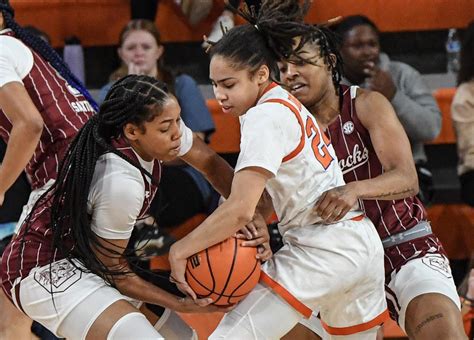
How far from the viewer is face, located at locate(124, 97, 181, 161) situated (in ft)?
10.3

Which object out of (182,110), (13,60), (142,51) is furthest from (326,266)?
(142,51)

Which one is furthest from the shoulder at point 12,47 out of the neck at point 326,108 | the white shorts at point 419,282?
the white shorts at point 419,282

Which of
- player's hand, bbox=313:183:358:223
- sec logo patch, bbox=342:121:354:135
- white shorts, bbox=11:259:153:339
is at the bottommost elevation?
white shorts, bbox=11:259:153:339

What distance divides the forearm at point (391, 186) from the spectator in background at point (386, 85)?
165 centimetres

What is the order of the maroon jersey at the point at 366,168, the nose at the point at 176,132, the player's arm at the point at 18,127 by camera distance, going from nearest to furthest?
the nose at the point at 176,132
the player's arm at the point at 18,127
the maroon jersey at the point at 366,168

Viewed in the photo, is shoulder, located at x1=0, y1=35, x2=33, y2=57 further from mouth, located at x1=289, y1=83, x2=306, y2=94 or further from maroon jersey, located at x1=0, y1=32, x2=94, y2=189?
mouth, located at x1=289, y1=83, x2=306, y2=94

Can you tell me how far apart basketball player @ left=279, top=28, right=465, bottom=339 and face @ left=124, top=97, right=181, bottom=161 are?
53 cm

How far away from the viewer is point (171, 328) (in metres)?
3.64

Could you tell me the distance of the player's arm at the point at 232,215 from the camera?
9.62ft

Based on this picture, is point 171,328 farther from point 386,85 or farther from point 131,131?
point 386,85

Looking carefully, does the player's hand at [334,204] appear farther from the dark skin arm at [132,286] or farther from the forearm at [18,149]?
the forearm at [18,149]

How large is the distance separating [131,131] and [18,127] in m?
0.61

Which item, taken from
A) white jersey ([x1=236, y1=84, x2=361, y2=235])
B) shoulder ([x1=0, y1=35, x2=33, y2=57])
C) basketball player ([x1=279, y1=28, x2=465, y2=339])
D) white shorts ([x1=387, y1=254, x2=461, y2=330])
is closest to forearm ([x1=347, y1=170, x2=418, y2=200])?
basketball player ([x1=279, y1=28, x2=465, y2=339])

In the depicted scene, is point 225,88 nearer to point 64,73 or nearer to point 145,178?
point 145,178
